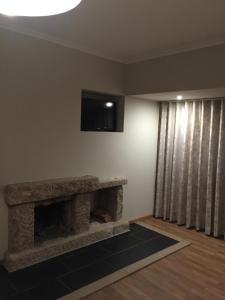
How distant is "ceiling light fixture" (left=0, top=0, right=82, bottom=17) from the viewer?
1.09 m

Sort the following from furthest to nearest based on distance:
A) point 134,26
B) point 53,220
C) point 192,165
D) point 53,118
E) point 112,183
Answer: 1. point 192,165
2. point 112,183
3. point 53,220
4. point 53,118
5. point 134,26

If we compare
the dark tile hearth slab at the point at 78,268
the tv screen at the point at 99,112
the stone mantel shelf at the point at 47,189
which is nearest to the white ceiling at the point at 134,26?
the tv screen at the point at 99,112

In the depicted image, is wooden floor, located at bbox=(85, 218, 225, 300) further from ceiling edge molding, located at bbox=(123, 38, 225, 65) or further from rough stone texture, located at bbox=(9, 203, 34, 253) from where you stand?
ceiling edge molding, located at bbox=(123, 38, 225, 65)

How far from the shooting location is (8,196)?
2750 mm

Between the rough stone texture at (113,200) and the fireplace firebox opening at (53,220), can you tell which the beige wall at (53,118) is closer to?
the rough stone texture at (113,200)

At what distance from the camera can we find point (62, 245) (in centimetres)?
316

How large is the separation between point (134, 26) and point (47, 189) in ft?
6.34

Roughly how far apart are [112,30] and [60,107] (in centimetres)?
106

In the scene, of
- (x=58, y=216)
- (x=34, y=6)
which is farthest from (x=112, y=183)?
(x=34, y=6)

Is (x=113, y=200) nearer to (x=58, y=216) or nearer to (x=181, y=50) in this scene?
(x=58, y=216)

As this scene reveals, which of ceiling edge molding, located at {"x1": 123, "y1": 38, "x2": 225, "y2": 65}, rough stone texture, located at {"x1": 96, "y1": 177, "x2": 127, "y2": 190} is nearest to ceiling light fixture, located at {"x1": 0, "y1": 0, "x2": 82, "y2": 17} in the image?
ceiling edge molding, located at {"x1": 123, "y1": 38, "x2": 225, "y2": 65}

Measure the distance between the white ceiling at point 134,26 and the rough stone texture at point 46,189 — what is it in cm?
163

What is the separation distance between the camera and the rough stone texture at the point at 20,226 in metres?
2.84

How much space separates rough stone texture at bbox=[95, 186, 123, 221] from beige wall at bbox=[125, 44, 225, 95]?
146cm
